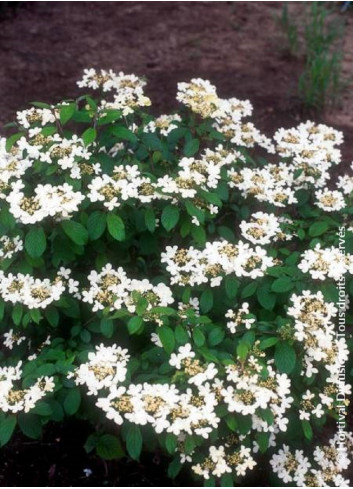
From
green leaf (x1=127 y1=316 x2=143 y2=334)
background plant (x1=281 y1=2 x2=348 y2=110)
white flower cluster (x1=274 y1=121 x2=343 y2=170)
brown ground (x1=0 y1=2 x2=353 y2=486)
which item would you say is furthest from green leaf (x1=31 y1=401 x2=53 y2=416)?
background plant (x1=281 y1=2 x2=348 y2=110)

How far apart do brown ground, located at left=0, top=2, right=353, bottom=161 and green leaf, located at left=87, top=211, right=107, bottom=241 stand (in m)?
2.49

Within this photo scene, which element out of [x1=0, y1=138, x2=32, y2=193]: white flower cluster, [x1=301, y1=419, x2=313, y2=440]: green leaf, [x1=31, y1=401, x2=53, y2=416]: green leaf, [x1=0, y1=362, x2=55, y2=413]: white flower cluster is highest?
[x1=0, y1=138, x2=32, y2=193]: white flower cluster

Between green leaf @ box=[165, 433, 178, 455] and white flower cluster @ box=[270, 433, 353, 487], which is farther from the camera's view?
white flower cluster @ box=[270, 433, 353, 487]

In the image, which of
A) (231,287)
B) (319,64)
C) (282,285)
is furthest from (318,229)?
(319,64)

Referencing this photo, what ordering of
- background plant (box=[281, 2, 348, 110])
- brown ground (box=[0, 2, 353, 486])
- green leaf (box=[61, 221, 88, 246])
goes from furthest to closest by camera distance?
brown ground (box=[0, 2, 353, 486]), background plant (box=[281, 2, 348, 110]), green leaf (box=[61, 221, 88, 246])

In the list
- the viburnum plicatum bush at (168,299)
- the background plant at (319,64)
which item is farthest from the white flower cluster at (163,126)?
the background plant at (319,64)

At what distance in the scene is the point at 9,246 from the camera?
90.6 inches

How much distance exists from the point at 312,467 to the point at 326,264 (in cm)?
87

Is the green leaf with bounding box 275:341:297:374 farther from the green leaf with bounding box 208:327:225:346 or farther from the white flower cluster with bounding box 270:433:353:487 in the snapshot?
the white flower cluster with bounding box 270:433:353:487

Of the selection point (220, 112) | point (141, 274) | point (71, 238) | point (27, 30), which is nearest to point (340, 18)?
point (27, 30)

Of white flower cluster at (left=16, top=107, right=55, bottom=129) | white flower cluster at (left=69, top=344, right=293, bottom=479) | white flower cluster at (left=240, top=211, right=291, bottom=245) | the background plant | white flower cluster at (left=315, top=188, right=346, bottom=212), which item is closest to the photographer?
white flower cluster at (left=69, top=344, right=293, bottom=479)

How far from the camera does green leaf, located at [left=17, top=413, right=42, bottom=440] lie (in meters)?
2.07

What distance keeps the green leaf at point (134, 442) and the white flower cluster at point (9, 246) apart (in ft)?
2.51

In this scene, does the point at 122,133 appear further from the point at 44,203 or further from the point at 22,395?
the point at 22,395
